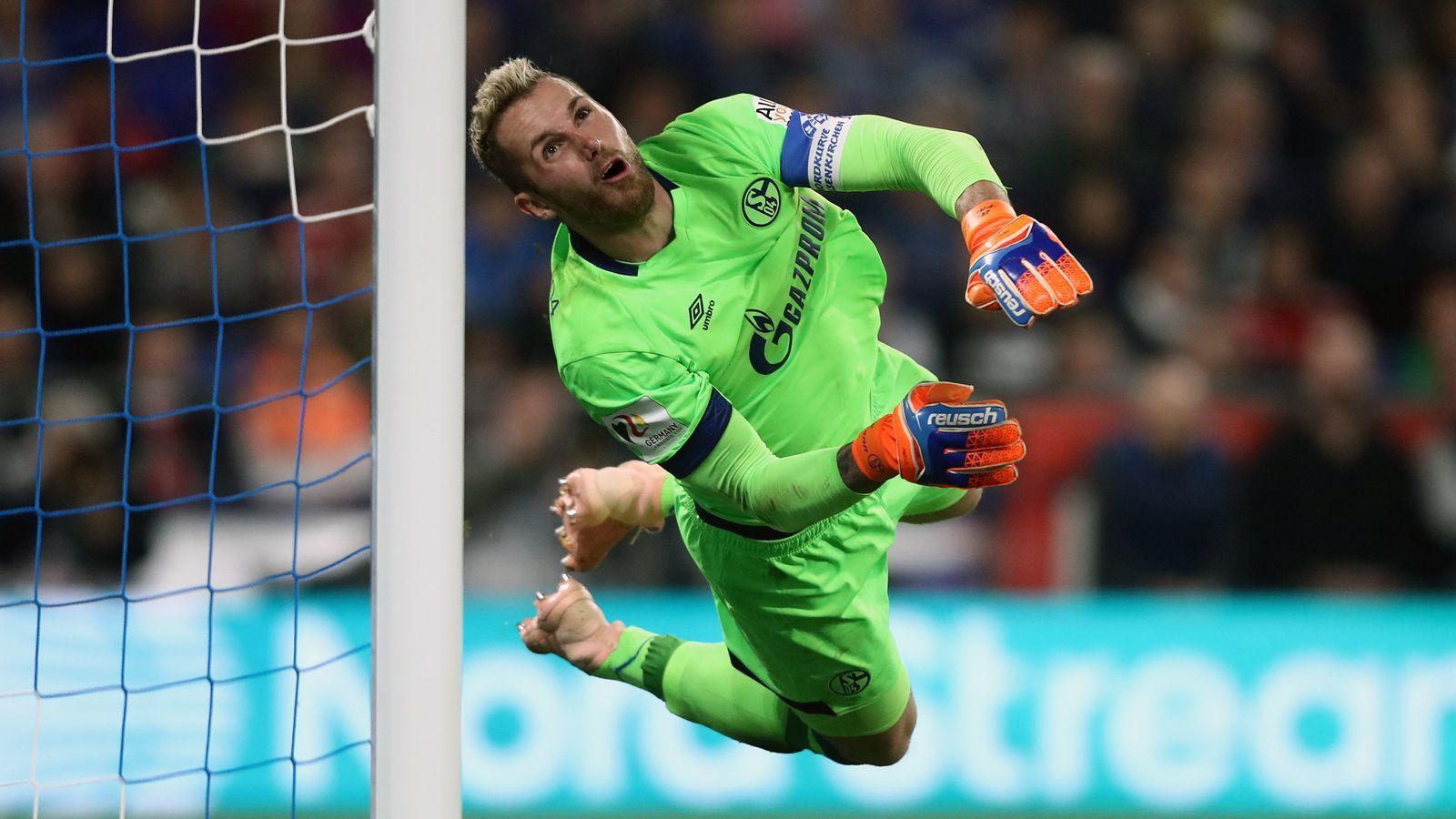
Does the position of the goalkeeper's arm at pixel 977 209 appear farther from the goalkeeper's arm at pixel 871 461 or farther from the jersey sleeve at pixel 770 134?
the goalkeeper's arm at pixel 871 461

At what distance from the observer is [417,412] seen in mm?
3410

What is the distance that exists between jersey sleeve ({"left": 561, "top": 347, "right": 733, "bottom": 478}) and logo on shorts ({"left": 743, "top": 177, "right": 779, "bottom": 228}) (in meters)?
0.40

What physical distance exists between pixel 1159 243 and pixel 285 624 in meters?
4.19

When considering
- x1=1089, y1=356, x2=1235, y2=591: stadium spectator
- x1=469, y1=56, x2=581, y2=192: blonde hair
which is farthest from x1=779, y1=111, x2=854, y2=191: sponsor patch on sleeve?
x1=1089, y1=356, x2=1235, y2=591: stadium spectator

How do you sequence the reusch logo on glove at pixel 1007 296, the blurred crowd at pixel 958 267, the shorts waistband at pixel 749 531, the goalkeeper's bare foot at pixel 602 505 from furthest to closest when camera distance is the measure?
the blurred crowd at pixel 958 267, the goalkeeper's bare foot at pixel 602 505, the shorts waistband at pixel 749 531, the reusch logo on glove at pixel 1007 296

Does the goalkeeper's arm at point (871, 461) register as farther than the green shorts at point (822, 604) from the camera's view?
No

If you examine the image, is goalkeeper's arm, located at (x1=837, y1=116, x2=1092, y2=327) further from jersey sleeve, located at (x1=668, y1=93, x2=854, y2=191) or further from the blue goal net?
the blue goal net

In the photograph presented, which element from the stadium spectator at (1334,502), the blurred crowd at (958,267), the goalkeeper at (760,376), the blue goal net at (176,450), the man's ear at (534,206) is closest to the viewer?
the goalkeeper at (760,376)

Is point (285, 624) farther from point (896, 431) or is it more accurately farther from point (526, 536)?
point (896, 431)

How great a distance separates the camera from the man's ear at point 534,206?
142 inches

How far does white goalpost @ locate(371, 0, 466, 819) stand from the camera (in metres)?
3.37

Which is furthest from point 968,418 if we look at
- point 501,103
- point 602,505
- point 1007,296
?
point 602,505

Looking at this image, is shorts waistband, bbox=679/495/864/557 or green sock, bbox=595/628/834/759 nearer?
shorts waistband, bbox=679/495/864/557

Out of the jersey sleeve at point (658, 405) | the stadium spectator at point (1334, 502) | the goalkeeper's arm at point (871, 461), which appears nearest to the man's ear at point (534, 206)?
the jersey sleeve at point (658, 405)
